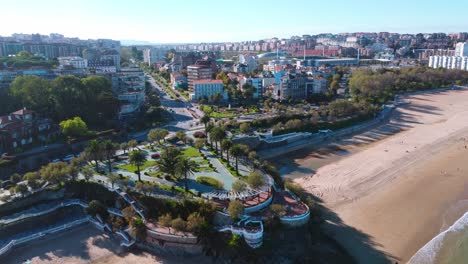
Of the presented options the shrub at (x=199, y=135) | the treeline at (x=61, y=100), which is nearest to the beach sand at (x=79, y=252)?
the shrub at (x=199, y=135)

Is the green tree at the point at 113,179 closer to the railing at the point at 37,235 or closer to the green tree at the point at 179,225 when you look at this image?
the railing at the point at 37,235

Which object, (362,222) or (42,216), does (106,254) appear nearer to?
(42,216)

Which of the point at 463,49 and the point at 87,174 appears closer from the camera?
the point at 87,174

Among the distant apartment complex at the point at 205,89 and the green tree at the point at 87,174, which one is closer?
the green tree at the point at 87,174

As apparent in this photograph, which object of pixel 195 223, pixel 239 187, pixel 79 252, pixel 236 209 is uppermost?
pixel 239 187

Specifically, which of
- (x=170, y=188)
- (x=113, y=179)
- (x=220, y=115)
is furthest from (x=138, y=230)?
(x=220, y=115)

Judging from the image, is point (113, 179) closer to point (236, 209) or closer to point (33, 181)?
point (33, 181)
